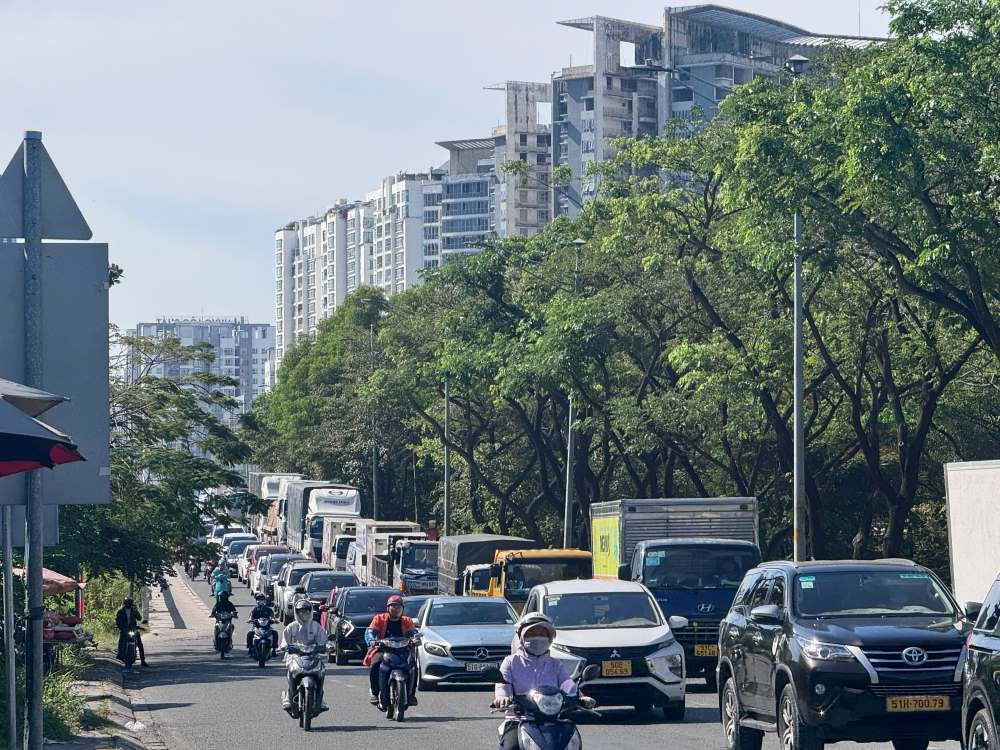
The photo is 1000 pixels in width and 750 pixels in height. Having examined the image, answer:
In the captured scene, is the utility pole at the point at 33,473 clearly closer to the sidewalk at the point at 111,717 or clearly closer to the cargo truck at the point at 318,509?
the sidewalk at the point at 111,717

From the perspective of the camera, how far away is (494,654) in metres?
24.7

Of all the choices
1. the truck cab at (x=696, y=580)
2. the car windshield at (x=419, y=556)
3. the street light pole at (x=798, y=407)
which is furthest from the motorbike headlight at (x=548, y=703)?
the car windshield at (x=419, y=556)

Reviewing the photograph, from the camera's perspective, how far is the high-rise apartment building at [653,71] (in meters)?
157

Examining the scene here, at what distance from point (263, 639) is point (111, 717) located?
39.4ft

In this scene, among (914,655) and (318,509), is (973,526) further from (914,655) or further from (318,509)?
(318,509)

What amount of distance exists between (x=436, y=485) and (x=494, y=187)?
339 feet

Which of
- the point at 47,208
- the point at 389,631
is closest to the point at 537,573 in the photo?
the point at 389,631

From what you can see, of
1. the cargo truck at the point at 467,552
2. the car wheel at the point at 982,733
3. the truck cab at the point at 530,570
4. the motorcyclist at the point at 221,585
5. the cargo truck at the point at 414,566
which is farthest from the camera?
the cargo truck at the point at 414,566

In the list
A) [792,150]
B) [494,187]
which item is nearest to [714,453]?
[792,150]

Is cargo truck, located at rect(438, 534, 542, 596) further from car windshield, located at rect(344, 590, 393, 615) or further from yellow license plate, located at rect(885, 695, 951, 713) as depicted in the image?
yellow license plate, located at rect(885, 695, 951, 713)

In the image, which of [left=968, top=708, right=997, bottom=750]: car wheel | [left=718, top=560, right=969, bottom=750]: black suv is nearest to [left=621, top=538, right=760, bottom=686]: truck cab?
[left=718, top=560, right=969, bottom=750]: black suv

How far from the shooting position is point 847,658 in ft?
44.2

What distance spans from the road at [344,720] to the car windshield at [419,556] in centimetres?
1642

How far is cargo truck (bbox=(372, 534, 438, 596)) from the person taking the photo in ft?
161
